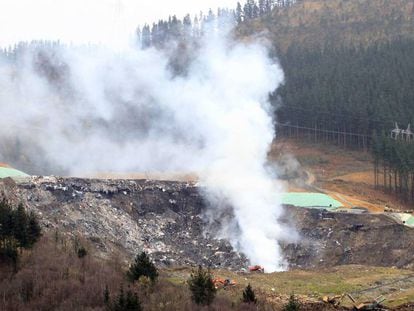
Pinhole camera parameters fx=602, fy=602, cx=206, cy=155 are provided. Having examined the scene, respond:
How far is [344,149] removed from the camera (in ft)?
310

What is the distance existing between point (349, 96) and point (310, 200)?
130 feet

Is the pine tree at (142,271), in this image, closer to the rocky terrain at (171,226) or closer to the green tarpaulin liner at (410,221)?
the rocky terrain at (171,226)

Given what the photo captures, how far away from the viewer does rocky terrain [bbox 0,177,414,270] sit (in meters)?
46.8

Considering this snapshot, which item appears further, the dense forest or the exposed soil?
the dense forest

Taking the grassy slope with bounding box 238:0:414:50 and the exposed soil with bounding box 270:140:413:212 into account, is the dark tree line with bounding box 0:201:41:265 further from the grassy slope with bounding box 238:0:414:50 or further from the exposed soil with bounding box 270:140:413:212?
the grassy slope with bounding box 238:0:414:50

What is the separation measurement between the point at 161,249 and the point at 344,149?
52961mm

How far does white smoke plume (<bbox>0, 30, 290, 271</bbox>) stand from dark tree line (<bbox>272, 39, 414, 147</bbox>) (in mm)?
6237

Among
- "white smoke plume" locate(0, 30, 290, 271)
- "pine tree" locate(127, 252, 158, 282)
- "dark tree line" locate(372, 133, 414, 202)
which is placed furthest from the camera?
"dark tree line" locate(372, 133, 414, 202)

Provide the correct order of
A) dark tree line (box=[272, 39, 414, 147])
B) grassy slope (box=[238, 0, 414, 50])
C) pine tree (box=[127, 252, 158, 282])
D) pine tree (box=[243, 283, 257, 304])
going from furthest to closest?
grassy slope (box=[238, 0, 414, 50]) → dark tree line (box=[272, 39, 414, 147]) → pine tree (box=[127, 252, 158, 282]) → pine tree (box=[243, 283, 257, 304])

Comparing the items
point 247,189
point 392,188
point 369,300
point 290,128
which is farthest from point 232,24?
point 369,300

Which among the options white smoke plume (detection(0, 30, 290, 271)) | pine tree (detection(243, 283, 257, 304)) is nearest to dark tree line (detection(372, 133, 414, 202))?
white smoke plume (detection(0, 30, 290, 271))

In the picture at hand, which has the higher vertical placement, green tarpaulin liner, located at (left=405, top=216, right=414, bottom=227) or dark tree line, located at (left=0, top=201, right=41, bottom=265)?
dark tree line, located at (left=0, top=201, right=41, bottom=265)

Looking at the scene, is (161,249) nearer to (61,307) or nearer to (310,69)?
(61,307)

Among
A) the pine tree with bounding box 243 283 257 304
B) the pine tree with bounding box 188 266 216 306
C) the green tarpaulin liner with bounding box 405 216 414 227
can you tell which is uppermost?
the pine tree with bounding box 188 266 216 306
